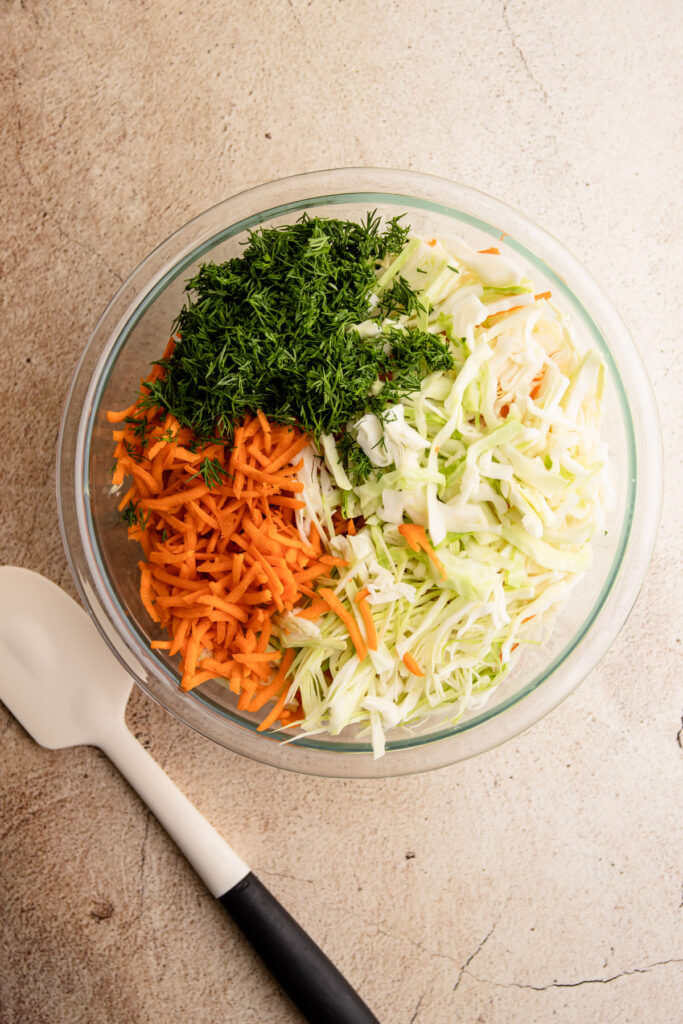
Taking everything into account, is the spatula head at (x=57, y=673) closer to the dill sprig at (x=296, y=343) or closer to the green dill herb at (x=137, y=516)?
the green dill herb at (x=137, y=516)

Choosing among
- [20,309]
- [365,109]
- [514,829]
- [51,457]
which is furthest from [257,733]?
[365,109]

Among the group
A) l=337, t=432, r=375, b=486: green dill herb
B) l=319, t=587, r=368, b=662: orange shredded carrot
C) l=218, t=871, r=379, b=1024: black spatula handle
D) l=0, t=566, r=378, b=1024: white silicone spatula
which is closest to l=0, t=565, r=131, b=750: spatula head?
l=0, t=566, r=378, b=1024: white silicone spatula

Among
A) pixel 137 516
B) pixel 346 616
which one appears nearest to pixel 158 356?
pixel 137 516

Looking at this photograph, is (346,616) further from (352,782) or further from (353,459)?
(352,782)

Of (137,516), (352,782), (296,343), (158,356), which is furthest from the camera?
(352,782)

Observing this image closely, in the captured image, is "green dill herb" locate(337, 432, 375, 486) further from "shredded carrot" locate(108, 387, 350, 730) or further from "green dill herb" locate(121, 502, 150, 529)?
"green dill herb" locate(121, 502, 150, 529)

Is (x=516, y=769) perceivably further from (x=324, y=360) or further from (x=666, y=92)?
(x=666, y=92)

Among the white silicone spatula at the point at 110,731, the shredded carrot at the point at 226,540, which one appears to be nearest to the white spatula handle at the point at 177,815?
the white silicone spatula at the point at 110,731
